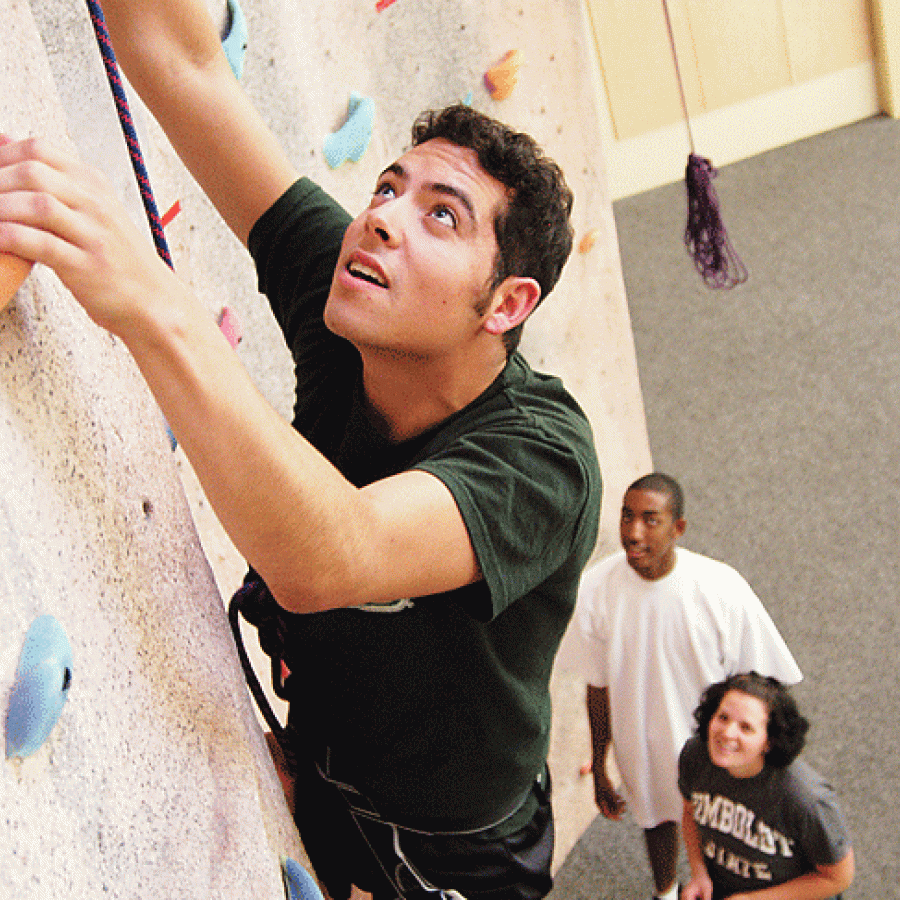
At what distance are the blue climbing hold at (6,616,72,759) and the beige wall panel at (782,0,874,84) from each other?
5558 millimetres

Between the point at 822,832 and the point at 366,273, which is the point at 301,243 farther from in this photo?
the point at 822,832

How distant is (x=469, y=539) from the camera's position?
922 millimetres

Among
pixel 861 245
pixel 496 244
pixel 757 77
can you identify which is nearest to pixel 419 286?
pixel 496 244

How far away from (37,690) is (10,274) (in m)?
0.22

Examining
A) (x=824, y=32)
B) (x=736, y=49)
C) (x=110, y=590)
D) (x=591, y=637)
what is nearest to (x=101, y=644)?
(x=110, y=590)

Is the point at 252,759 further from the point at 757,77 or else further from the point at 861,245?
the point at 757,77

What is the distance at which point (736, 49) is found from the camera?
5496 mm

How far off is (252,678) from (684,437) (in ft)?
12.4

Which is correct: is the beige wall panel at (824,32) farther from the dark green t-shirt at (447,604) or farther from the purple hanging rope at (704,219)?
the dark green t-shirt at (447,604)

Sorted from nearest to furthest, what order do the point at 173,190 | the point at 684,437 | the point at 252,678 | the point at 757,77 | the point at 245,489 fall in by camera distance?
the point at 245,489 < the point at 252,678 < the point at 173,190 < the point at 684,437 < the point at 757,77

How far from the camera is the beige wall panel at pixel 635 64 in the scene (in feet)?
17.4

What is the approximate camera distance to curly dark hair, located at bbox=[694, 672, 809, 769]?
7.37 ft

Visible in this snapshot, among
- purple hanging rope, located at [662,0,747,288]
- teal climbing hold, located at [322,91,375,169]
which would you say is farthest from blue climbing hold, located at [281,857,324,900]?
purple hanging rope, located at [662,0,747,288]

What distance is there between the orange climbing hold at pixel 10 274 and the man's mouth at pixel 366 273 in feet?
1.52
